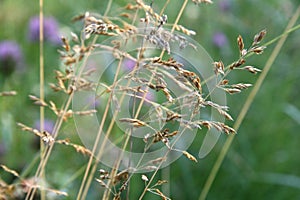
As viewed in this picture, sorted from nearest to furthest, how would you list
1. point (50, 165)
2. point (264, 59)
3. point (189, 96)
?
1. point (189, 96)
2. point (50, 165)
3. point (264, 59)

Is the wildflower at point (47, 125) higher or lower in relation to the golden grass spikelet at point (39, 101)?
lower

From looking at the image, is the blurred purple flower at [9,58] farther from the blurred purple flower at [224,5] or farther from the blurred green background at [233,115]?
the blurred purple flower at [224,5]

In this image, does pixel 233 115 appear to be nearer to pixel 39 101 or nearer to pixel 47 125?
pixel 47 125

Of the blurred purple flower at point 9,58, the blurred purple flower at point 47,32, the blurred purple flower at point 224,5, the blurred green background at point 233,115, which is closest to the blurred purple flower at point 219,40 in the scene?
the blurred green background at point 233,115

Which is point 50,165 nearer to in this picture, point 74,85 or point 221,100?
point 221,100

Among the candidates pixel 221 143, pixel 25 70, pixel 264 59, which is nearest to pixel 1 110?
pixel 25 70
